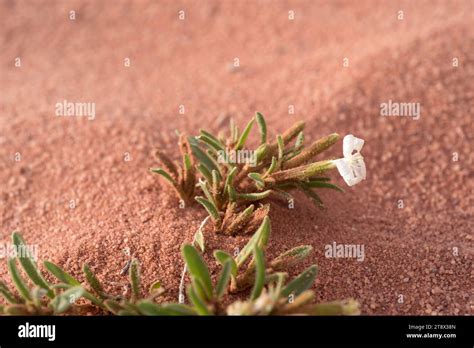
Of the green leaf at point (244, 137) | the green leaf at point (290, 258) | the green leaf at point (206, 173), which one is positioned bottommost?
the green leaf at point (290, 258)

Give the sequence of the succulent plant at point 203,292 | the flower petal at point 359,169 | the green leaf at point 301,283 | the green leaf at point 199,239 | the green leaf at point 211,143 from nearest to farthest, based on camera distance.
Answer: the succulent plant at point 203,292 → the green leaf at point 301,283 → the flower petal at point 359,169 → the green leaf at point 199,239 → the green leaf at point 211,143

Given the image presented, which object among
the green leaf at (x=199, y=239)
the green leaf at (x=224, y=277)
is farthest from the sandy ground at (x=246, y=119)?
the green leaf at (x=224, y=277)

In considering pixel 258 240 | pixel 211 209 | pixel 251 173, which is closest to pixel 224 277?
pixel 258 240

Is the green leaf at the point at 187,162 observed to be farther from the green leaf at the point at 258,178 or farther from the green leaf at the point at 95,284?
the green leaf at the point at 95,284

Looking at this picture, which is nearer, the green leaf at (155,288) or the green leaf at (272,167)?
the green leaf at (155,288)

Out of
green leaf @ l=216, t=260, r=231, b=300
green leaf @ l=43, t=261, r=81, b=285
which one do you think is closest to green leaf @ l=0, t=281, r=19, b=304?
green leaf @ l=43, t=261, r=81, b=285
